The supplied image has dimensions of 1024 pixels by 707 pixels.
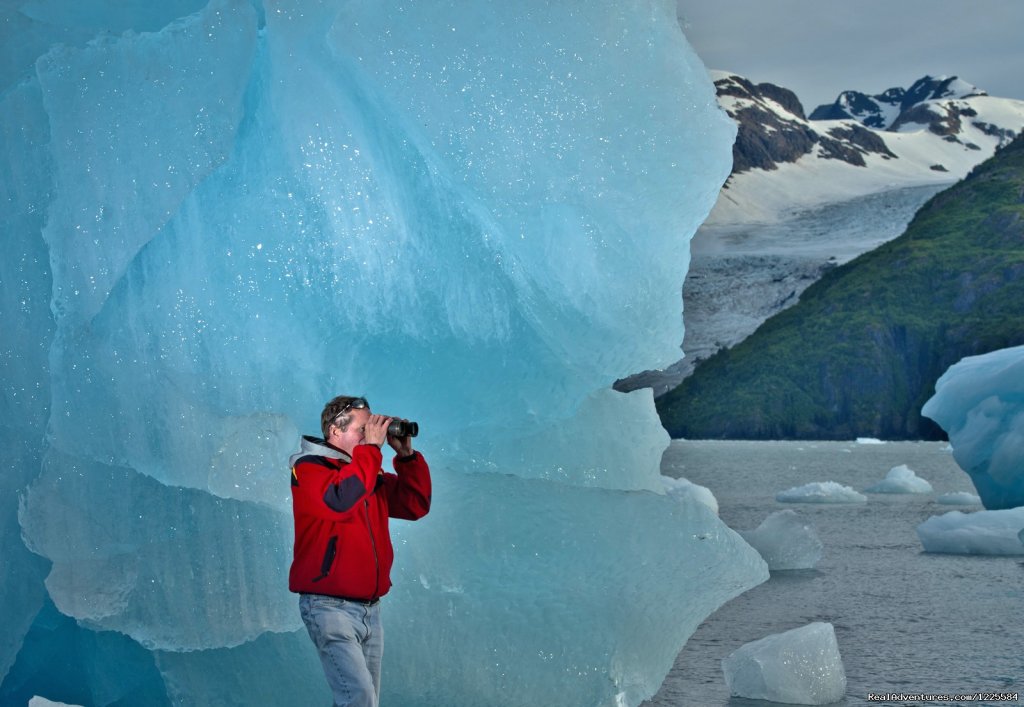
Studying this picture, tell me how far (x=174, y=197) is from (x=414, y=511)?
1959 mm

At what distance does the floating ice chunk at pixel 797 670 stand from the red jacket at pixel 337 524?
3.90 meters

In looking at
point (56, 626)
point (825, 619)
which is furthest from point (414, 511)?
point (825, 619)

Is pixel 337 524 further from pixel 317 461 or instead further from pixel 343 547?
pixel 317 461

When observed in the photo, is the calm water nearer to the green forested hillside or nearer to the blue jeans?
the blue jeans

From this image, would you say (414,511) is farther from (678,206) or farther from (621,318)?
(678,206)

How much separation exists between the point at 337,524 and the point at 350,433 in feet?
0.95

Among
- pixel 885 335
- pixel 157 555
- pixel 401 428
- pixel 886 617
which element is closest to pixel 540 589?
pixel 157 555

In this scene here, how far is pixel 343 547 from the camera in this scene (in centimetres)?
372

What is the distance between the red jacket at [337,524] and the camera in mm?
3570

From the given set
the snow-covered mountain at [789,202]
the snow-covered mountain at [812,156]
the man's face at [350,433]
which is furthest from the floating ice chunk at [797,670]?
the snow-covered mountain at [812,156]

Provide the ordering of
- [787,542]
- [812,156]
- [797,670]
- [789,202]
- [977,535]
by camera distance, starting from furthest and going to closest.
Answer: [812,156] → [789,202] → [977,535] → [787,542] → [797,670]

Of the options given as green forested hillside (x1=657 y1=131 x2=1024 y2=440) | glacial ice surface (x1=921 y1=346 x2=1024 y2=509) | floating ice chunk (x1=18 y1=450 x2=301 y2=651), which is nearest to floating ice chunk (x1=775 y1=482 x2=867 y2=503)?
glacial ice surface (x1=921 y1=346 x2=1024 y2=509)

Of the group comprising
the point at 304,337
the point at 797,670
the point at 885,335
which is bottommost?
the point at 797,670

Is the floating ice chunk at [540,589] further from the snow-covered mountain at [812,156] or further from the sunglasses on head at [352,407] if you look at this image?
the snow-covered mountain at [812,156]
